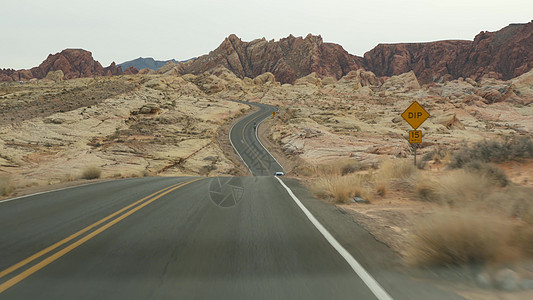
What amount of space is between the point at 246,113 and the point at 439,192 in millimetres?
67862

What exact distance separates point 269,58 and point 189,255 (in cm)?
18123

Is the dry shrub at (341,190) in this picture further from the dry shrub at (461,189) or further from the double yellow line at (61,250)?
the double yellow line at (61,250)

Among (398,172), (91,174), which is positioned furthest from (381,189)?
(91,174)

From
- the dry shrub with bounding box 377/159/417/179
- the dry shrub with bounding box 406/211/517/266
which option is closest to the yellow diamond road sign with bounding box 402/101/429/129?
the dry shrub with bounding box 377/159/417/179

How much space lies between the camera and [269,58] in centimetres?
17662

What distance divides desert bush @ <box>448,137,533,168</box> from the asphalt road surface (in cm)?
623

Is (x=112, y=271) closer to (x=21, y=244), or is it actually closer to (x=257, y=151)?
(x=21, y=244)

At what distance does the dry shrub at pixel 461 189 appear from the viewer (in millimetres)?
6961

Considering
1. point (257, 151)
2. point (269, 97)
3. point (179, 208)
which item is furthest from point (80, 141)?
point (269, 97)

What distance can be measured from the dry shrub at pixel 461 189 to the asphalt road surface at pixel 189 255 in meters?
2.79

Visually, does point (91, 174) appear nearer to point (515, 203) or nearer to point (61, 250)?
point (61, 250)

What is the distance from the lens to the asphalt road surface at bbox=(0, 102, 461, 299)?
3.14 meters

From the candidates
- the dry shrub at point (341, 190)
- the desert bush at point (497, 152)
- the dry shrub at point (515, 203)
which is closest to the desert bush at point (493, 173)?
the dry shrub at point (515, 203)

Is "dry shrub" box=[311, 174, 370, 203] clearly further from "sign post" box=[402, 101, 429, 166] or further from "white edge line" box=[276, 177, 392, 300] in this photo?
"sign post" box=[402, 101, 429, 166]
